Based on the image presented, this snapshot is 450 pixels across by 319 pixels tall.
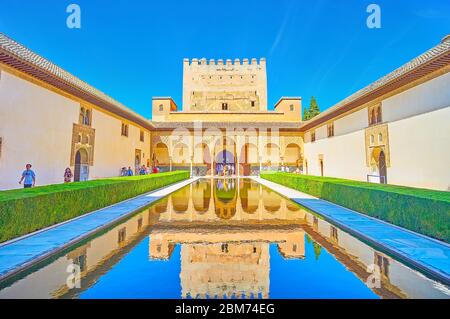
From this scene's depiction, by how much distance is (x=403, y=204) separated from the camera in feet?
17.6

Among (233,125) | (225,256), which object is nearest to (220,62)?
(233,125)

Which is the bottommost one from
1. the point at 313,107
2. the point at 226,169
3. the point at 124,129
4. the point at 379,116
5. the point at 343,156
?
the point at 226,169

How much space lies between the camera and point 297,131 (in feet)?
84.7

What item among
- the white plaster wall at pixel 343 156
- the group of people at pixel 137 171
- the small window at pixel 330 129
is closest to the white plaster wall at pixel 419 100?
the white plaster wall at pixel 343 156

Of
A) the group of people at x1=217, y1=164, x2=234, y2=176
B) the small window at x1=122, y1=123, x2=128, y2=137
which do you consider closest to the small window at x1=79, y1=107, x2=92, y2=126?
the small window at x1=122, y1=123, x2=128, y2=137

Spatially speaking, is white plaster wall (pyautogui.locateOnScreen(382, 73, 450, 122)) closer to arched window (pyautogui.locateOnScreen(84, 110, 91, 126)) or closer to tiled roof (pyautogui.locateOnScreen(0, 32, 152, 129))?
tiled roof (pyautogui.locateOnScreen(0, 32, 152, 129))

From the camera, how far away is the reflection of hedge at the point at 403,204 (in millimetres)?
4441

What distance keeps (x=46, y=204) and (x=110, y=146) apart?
1145cm

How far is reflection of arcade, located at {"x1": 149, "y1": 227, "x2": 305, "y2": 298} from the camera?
3037mm

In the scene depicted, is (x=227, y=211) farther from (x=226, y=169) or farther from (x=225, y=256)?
(x=226, y=169)

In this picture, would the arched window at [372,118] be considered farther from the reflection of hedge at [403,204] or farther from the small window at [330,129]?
the reflection of hedge at [403,204]
